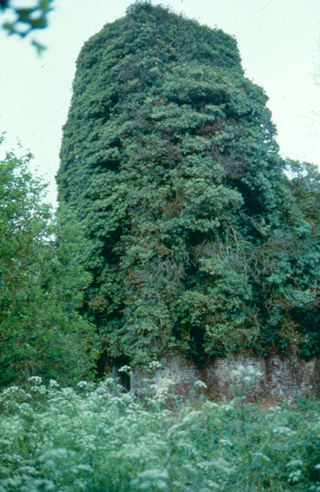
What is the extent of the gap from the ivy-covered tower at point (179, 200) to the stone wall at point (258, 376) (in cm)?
47

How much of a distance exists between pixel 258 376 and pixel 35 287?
25.1 ft

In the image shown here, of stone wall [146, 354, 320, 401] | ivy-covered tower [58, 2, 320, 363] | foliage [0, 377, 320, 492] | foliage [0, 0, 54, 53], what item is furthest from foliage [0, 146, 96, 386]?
foliage [0, 0, 54, 53]

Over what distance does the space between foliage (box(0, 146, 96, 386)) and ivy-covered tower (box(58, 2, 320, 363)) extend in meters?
1.92

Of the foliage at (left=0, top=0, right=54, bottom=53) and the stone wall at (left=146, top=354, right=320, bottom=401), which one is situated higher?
the foliage at (left=0, top=0, right=54, bottom=53)

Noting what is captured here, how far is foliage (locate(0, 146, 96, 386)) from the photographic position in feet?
32.7

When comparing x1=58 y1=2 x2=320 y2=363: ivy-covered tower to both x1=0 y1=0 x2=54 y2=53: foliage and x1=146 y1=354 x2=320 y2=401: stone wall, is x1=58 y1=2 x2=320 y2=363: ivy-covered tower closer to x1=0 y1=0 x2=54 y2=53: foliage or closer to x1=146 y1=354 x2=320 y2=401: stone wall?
x1=146 y1=354 x2=320 y2=401: stone wall

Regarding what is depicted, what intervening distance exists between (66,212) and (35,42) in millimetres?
13609

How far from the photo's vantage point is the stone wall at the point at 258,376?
14.6 metres

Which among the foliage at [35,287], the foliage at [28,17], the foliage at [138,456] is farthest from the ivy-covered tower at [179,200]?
the foliage at [28,17]

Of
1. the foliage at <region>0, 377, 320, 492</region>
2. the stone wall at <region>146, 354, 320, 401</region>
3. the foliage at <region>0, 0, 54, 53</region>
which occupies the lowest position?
the stone wall at <region>146, 354, 320, 401</region>

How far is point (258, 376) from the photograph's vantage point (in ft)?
48.0

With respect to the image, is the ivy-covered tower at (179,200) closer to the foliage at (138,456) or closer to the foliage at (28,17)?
the foliage at (138,456)

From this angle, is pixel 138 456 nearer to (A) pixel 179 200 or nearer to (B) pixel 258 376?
(B) pixel 258 376

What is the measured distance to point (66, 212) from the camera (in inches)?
626
